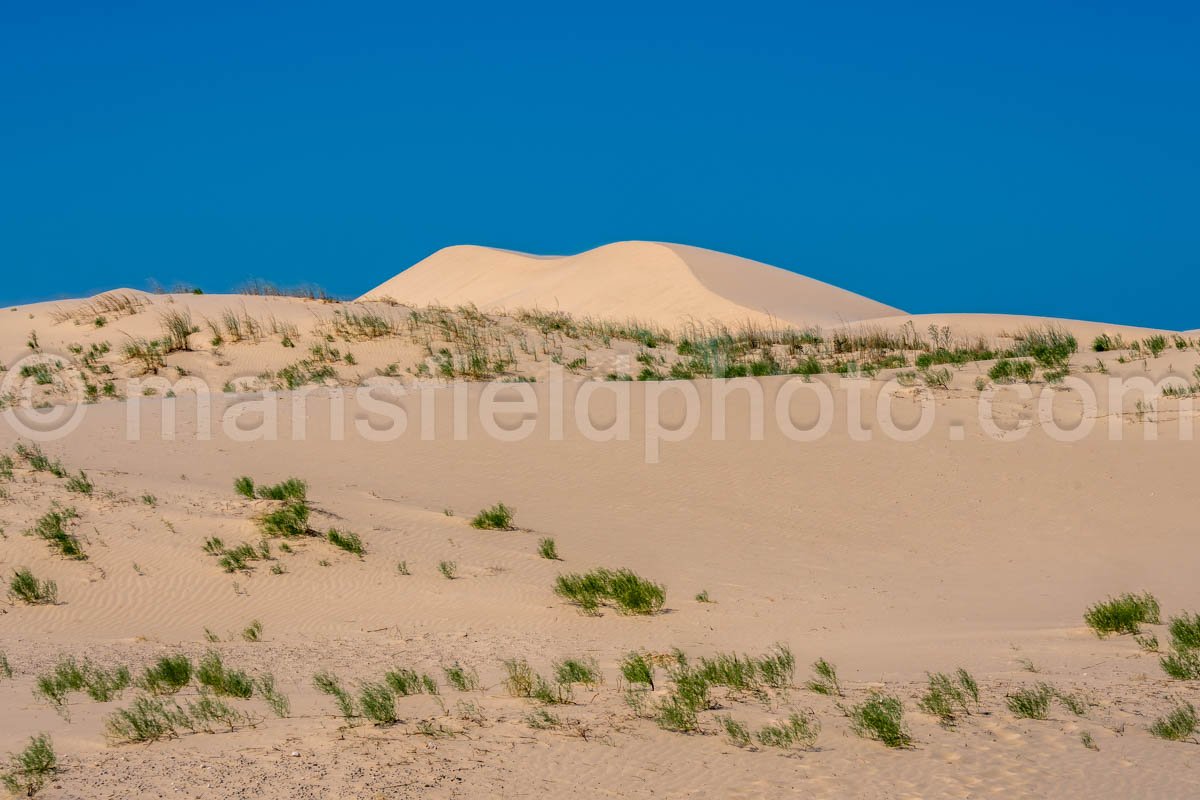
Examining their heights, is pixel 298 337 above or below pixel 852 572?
above

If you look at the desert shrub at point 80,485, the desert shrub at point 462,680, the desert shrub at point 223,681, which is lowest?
the desert shrub at point 462,680

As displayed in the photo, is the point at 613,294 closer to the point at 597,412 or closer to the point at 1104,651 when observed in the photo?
the point at 597,412

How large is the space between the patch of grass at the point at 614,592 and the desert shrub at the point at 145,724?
397cm

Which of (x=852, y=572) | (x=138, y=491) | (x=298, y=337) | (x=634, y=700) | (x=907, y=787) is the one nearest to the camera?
(x=907, y=787)

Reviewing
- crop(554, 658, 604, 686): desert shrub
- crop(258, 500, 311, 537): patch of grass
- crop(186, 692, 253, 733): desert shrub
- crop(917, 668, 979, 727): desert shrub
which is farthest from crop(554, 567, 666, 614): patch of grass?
crop(186, 692, 253, 733): desert shrub

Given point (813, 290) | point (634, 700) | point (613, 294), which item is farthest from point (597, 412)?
point (813, 290)

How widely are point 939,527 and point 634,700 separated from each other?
714cm

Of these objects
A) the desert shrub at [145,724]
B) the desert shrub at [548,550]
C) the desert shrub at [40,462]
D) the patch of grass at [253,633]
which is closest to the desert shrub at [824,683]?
the desert shrub at [145,724]

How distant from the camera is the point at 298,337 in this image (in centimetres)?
2236

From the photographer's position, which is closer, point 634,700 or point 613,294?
point 634,700

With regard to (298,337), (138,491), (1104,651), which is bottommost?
(1104,651)

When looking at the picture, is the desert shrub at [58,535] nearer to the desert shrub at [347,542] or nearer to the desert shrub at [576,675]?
the desert shrub at [347,542]

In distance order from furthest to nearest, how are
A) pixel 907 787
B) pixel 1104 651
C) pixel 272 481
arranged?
pixel 272 481, pixel 1104 651, pixel 907 787

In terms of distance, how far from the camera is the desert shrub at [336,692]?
5.47m
